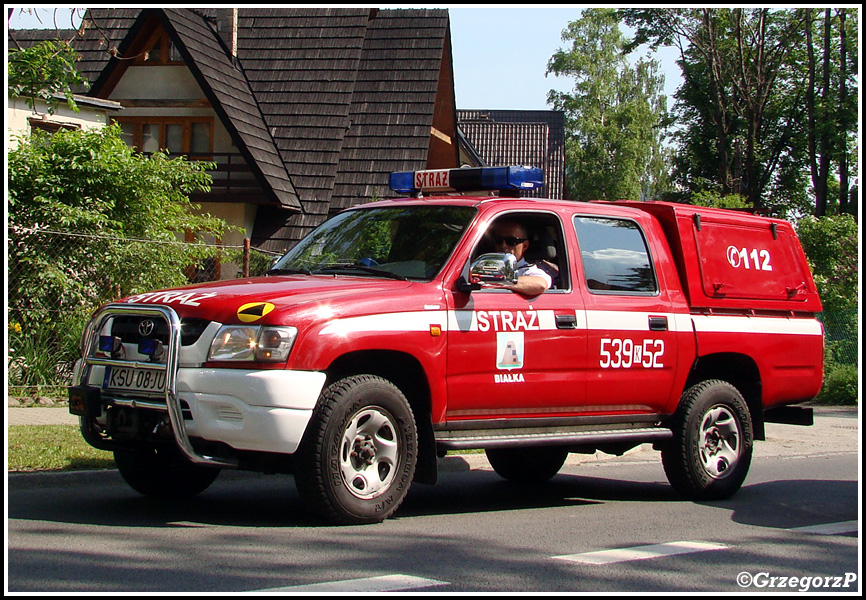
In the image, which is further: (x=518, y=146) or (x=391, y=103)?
(x=518, y=146)

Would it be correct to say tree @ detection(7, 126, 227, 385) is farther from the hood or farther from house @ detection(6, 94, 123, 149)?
the hood

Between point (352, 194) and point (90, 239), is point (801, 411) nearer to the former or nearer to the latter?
point (90, 239)

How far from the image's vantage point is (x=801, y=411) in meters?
9.43

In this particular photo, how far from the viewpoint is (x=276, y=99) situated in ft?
93.9

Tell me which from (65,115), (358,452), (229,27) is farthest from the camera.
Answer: (229,27)

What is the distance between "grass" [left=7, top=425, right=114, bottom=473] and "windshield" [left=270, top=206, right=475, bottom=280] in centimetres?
207

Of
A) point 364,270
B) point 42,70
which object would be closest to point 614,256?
point 364,270

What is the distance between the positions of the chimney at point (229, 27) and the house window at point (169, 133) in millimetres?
2709

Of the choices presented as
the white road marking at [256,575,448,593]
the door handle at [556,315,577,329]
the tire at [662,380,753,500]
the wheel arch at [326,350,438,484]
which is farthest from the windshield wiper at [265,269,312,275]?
the tire at [662,380,753,500]

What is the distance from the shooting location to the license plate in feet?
20.8

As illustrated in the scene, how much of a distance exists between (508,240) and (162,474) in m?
2.87

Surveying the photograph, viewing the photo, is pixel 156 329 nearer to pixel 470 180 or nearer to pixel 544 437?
pixel 544 437

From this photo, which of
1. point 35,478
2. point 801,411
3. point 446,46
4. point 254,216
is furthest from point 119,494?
point 446,46

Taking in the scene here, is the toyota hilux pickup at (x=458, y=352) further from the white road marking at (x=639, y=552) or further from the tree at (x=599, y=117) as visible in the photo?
the tree at (x=599, y=117)
